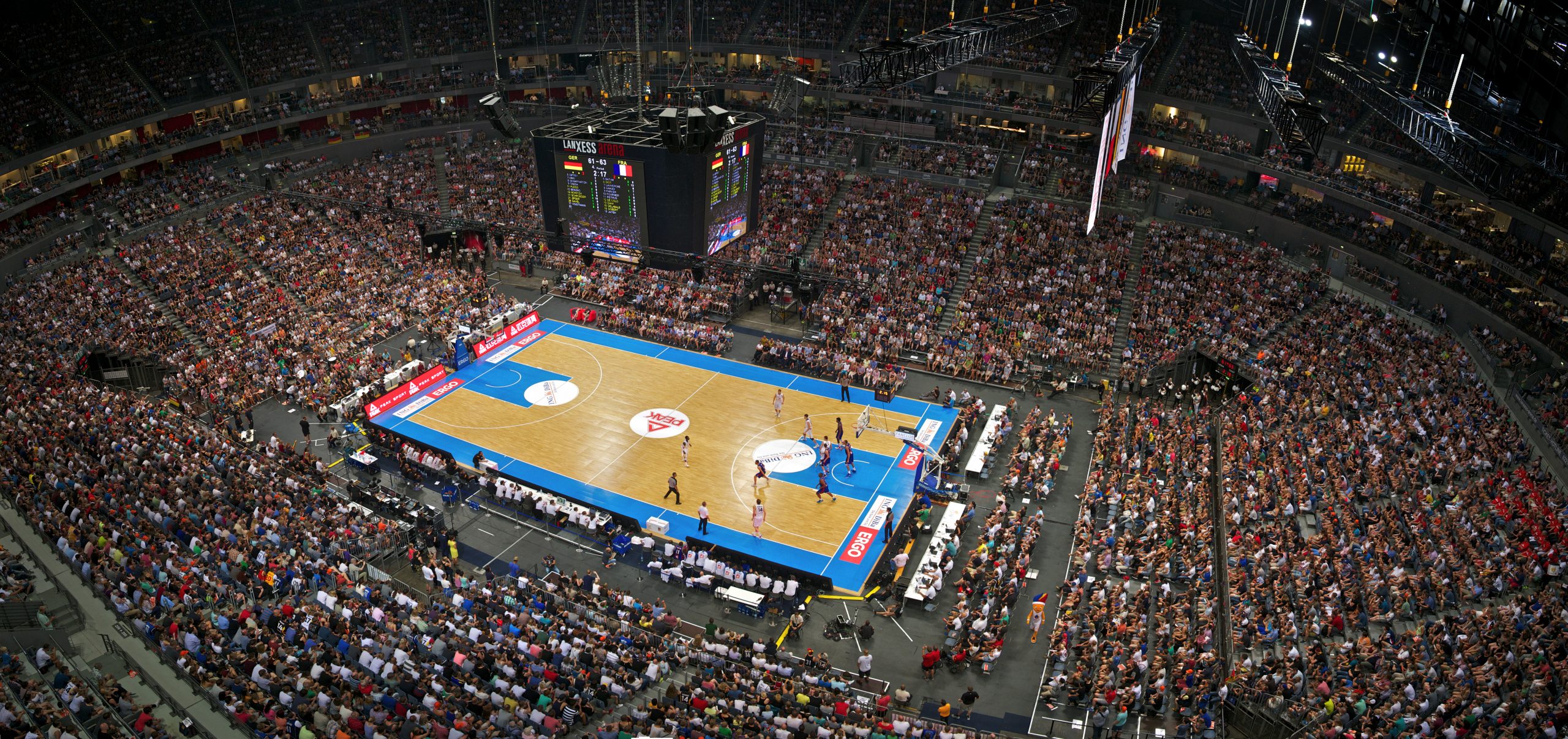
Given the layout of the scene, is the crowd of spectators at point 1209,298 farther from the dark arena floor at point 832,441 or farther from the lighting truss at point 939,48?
the lighting truss at point 939,48

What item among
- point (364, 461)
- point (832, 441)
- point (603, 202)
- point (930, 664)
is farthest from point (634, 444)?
point (930, 664)

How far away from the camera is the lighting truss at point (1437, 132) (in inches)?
1072

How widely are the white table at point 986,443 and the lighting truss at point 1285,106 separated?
43.2 feet

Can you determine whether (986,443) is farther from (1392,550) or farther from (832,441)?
(1392,550)

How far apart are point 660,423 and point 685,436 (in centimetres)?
136

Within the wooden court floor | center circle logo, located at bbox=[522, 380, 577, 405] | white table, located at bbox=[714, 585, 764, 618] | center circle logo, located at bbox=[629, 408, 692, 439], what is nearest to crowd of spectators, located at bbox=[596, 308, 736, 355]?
the wooden court floor

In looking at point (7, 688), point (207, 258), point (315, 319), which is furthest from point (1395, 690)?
point (207, 258)

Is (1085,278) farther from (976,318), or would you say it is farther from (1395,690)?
(1395,690)

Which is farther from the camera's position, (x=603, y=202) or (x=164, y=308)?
(x=164, y=308)

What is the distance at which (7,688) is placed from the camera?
18.9 meters

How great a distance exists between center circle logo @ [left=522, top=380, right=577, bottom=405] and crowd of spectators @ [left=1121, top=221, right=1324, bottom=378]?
2185 centimetres

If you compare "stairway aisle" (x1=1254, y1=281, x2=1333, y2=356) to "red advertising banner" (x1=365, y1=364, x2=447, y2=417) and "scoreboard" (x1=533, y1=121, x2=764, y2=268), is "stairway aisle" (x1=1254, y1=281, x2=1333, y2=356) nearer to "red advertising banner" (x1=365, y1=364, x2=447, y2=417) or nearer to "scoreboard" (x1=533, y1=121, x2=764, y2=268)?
"scoreboard" (x1=533, y1=121, x2=764, y2=268)

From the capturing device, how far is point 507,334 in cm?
4434

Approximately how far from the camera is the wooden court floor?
3325cm
